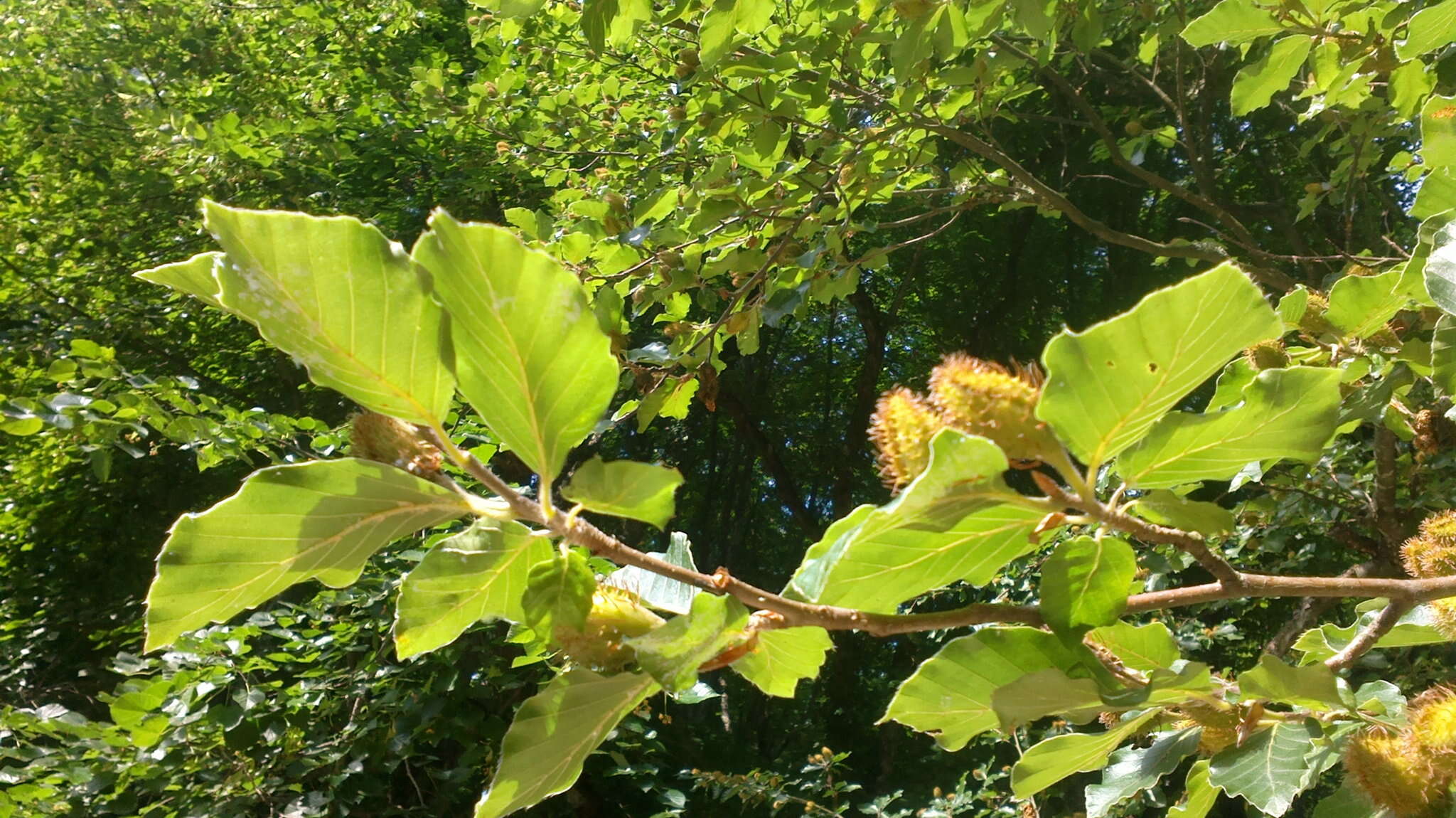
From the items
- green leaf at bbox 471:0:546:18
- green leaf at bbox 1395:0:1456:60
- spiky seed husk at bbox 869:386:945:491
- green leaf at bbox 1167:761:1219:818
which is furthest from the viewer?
green leaf at bbox 471:0:546:18

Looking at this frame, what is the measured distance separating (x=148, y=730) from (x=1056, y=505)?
272 centimetres

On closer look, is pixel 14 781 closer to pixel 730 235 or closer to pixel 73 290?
pixel 730 235

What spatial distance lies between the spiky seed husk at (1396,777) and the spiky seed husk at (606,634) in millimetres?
645

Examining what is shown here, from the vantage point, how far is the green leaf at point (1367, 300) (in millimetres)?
1188

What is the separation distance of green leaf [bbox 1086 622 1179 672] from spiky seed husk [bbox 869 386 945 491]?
1.10 feet

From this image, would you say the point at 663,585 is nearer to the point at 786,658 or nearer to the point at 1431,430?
the point at 786,658

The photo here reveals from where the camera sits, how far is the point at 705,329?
6.47 ft

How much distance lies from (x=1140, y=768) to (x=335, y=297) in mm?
876

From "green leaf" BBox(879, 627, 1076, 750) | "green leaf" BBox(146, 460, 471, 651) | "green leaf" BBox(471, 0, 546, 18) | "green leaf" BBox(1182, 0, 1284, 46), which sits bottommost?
"green leaf" BBox(879, 627, 1076, 750)

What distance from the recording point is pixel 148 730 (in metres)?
2.50

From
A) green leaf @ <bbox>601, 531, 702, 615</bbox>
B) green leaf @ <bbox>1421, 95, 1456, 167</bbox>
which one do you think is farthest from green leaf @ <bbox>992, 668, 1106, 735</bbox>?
green leaf @ <bbox>1421, 95, 1456, 167</bbox>

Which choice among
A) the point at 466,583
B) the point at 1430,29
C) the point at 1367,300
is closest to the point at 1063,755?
the point at 466,583

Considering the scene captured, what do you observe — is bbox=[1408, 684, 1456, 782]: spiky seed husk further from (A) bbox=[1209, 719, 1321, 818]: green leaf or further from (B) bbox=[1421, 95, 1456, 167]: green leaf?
(B) bbox=[1421, 95, 1456, 167]: green leaf

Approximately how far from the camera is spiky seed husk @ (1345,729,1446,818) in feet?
2.58
